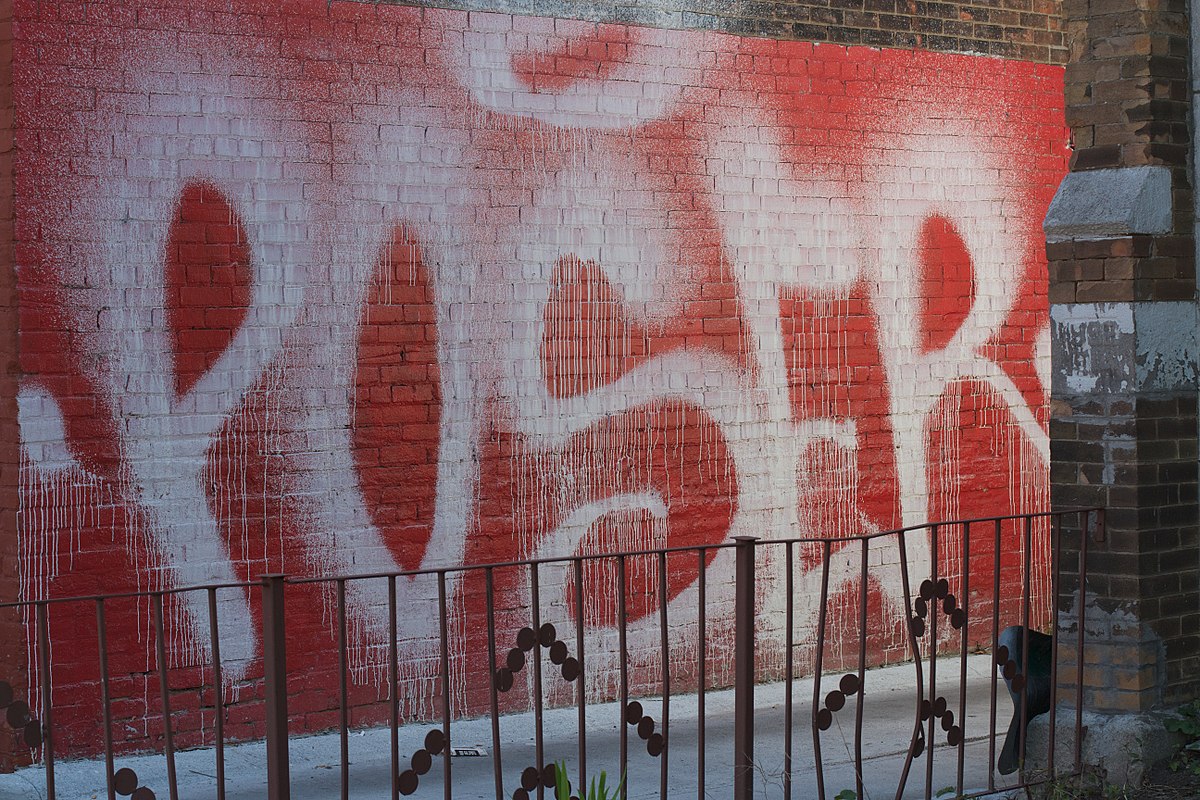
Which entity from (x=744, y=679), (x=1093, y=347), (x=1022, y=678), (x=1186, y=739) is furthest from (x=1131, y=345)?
(x=744, y=679)

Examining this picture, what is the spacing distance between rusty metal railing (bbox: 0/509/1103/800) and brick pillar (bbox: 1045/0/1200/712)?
163 millimetres

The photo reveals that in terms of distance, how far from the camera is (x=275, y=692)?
4414 mm

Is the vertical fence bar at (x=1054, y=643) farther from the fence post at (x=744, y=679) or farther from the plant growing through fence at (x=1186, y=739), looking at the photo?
the fence post at (x=744, y=679)

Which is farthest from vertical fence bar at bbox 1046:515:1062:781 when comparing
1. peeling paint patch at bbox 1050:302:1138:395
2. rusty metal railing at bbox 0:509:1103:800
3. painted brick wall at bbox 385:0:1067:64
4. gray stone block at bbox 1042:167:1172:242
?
painted brick wall at bbox 385:0:1067:64

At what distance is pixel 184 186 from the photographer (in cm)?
662

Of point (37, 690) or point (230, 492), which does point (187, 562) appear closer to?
point (230, 492)

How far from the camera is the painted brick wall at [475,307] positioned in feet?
21.1

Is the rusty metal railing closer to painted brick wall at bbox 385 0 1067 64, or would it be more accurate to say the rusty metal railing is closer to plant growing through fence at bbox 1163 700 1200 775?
plant growing through fence at bbox 1163 700 1200 775

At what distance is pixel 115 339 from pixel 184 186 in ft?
2.41

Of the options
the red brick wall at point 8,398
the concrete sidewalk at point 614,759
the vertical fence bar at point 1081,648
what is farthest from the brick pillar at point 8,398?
the vertical fence bar at point 1081,648


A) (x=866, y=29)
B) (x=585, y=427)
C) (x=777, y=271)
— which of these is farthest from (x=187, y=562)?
(x=866, y=29)

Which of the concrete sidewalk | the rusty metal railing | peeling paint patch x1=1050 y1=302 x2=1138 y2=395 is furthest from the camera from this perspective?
the concrete sidewalk

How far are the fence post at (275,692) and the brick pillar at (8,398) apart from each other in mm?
2296

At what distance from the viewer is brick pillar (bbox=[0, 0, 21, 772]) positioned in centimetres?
624
